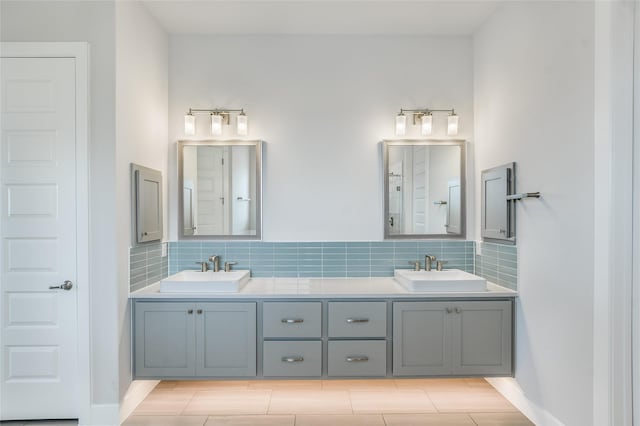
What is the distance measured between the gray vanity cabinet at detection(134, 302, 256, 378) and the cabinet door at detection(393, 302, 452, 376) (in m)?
0.98

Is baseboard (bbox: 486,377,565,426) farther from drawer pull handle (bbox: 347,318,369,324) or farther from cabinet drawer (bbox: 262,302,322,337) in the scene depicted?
cabinet drawer (bbox: 262,302,322,337)

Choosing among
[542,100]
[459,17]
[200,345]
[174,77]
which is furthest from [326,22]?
[200,345]

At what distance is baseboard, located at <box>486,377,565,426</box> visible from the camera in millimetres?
2326

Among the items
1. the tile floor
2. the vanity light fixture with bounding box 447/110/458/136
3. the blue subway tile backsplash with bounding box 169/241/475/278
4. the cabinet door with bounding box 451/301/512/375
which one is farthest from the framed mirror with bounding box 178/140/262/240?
the cabinet door with bounding box 451/301/512/375

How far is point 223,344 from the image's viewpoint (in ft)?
8.66

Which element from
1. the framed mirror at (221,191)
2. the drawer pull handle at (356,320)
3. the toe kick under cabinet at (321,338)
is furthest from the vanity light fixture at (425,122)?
the drawer pull handle at (356,320)

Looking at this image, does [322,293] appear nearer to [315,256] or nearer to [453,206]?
[315,256]

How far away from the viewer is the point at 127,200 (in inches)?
Answer: 102

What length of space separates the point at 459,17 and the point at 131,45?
2.41 m

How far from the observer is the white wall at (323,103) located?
10.8 feet

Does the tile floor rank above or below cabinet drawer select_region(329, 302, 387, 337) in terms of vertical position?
below

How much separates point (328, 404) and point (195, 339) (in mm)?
1027

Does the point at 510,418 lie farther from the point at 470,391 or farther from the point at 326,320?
the point at 326,320

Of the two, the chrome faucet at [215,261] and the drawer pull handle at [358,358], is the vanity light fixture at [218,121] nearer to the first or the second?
the chrome faucet at [215,261]
